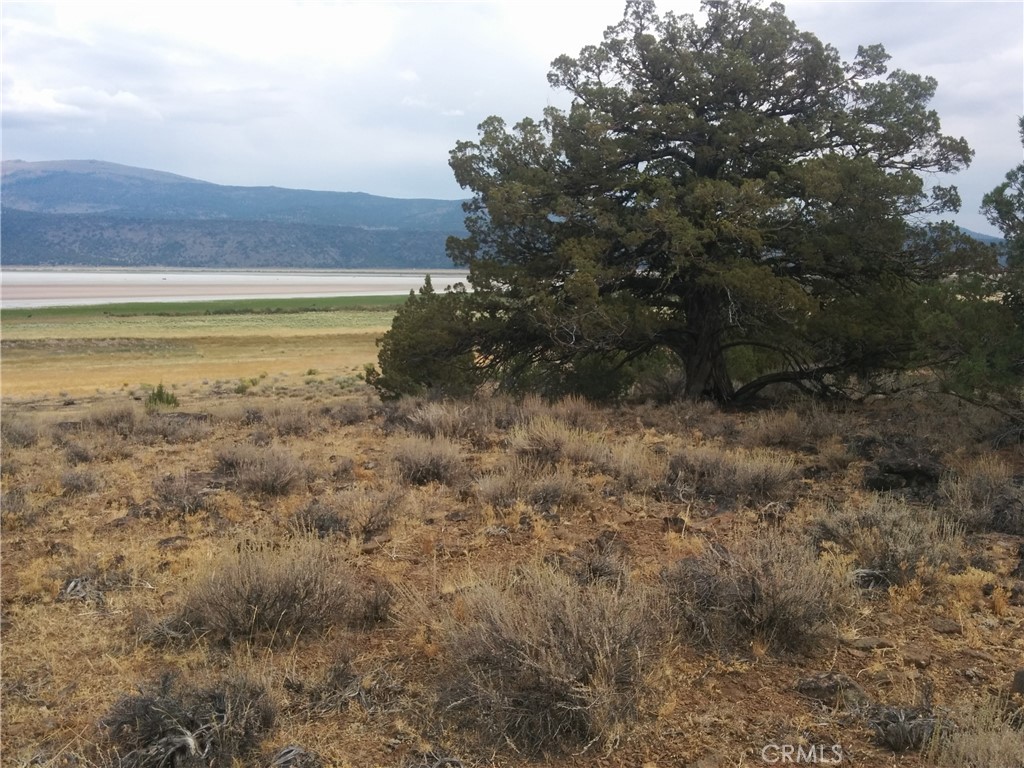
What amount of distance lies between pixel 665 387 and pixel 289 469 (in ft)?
33.2

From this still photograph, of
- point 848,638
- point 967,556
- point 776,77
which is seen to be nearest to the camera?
point 848,638

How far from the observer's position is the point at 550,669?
3484 millimetres

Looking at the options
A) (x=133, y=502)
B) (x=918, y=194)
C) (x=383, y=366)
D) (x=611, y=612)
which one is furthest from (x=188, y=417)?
(x=918, y=194)

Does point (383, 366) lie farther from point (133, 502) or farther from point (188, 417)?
point (133, 502)

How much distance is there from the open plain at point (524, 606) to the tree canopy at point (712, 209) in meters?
4.16

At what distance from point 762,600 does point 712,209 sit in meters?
9.97

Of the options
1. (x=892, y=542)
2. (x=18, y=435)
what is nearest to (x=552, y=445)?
(x=892, y=542)

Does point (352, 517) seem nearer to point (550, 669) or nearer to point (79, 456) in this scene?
point (550, 669)

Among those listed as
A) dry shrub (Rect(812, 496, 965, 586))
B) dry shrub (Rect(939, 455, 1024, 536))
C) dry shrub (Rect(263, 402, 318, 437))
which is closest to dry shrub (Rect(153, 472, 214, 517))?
dry shrub (Rect(263, 402, 318, 437))

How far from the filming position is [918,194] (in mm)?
12938

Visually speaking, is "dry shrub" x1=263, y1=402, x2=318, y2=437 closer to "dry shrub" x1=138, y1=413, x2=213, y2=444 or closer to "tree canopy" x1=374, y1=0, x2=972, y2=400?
"dry shrub" x1=138, y1=413, x2=213, y2=444

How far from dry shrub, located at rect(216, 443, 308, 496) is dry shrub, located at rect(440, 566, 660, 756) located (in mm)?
4553

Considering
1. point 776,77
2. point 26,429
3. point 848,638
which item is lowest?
point 26,429

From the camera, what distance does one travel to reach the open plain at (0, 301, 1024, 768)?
3.47 m
